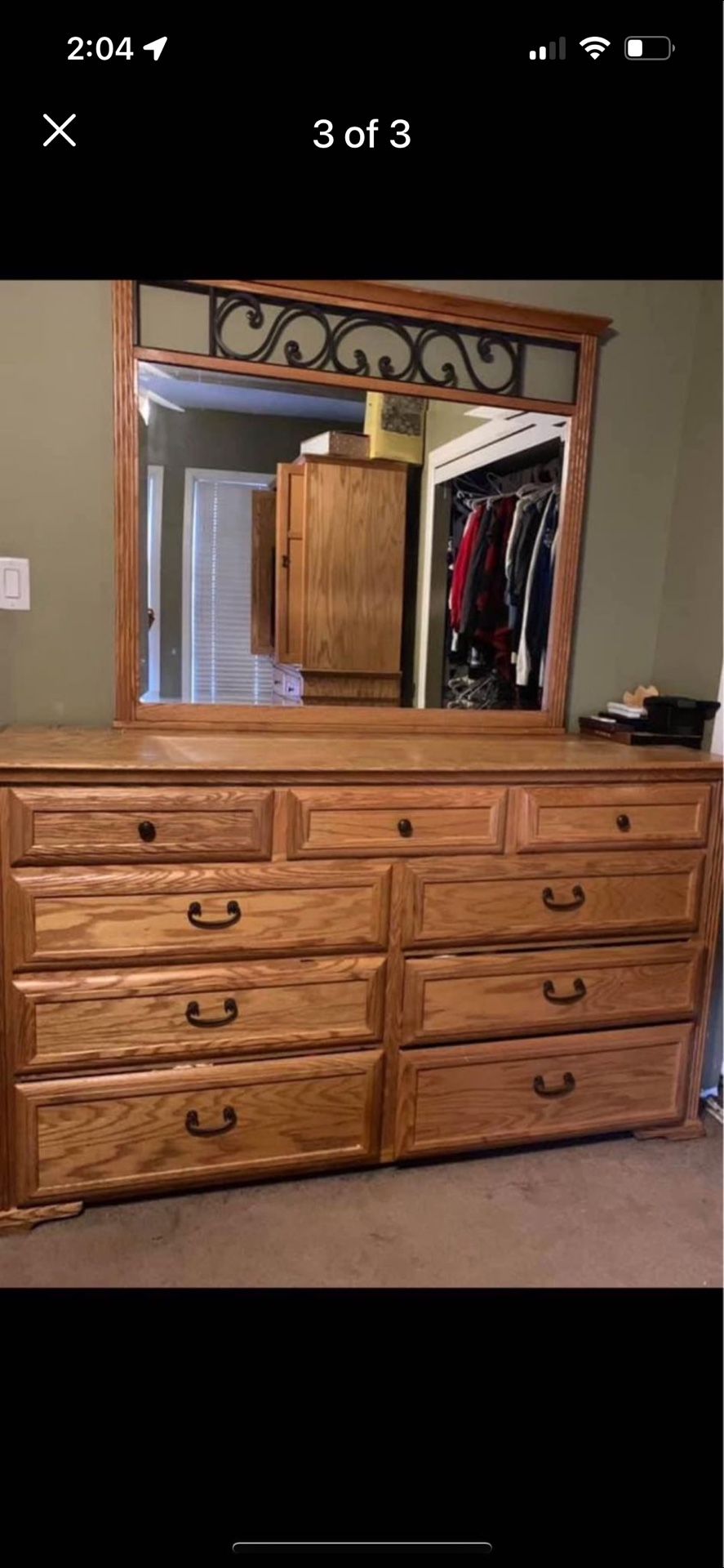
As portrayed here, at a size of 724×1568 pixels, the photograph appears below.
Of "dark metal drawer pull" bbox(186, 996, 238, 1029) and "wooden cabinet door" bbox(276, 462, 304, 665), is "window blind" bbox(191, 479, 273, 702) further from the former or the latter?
"dark metal drawer pull" bbox(186, 996, 238, 1029)

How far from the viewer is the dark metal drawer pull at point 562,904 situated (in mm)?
1839

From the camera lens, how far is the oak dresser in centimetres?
157
